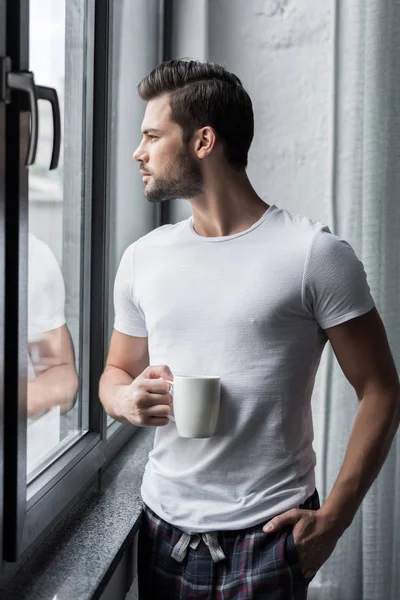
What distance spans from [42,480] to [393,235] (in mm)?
1131

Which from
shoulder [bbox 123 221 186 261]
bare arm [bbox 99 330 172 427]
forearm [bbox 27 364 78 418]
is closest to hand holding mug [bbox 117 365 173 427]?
bare arm [bbox 99 330 172 427]

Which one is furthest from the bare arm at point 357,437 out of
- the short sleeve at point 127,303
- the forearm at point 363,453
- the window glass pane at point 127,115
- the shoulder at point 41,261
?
the window glass pane at point 127,115

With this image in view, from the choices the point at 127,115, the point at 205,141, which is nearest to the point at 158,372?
the point at 205,141

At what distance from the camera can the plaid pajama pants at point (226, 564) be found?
1.10 m

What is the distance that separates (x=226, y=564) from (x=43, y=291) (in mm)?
538

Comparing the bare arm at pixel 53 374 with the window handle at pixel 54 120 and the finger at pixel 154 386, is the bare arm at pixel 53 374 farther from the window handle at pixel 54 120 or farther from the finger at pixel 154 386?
the window handle at pixel 54 120

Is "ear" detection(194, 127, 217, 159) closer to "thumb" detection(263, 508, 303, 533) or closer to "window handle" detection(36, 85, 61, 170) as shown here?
"window handle" detection(36, 85, 61, 170)

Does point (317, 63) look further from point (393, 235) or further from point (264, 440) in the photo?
point (264, 440)

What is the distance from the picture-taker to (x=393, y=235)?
5.94ft

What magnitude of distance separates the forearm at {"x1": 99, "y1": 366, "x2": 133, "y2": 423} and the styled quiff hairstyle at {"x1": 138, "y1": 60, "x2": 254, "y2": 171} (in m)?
0.44

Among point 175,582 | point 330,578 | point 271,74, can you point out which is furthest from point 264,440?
point 271,74

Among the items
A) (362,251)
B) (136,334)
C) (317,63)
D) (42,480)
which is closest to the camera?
(42,480)

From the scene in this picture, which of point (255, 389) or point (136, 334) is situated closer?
point (255, 389)

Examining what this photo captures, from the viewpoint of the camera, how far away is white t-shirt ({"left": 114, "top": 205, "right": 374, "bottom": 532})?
3.67 ft
